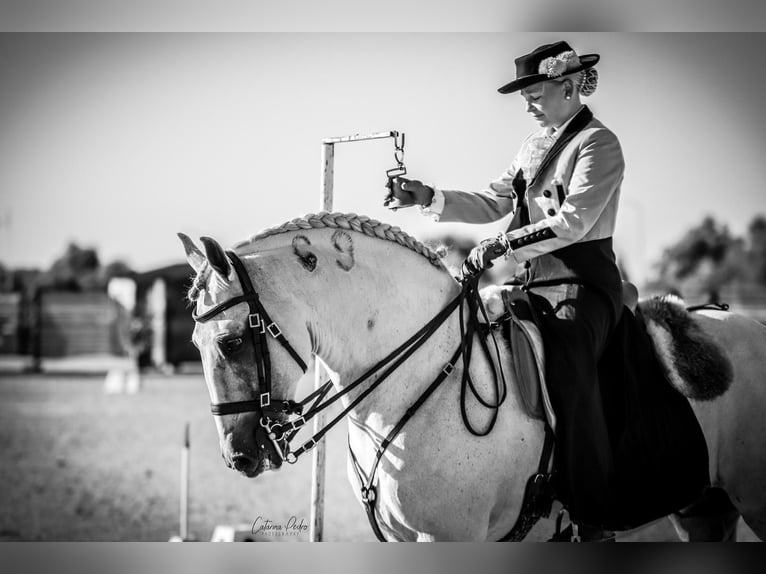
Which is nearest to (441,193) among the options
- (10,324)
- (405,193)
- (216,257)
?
(405,193)

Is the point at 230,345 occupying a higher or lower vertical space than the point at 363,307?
lower

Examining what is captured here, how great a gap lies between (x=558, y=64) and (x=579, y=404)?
58.9 inches

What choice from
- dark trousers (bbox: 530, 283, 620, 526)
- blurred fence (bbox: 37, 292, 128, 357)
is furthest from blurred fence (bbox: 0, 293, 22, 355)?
dark trousers (bbox: 530, 283, 620, 526)

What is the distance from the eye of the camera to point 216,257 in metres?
2.71

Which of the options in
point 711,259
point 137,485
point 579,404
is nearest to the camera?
point 579,404

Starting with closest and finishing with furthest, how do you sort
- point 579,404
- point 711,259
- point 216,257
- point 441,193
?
1. point 216,257
2. point 579,404
3. point 441,193
4. point 711,259

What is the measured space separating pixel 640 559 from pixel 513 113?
2844mm

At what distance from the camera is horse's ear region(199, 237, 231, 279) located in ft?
8.77

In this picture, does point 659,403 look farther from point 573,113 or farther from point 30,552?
point 30,552

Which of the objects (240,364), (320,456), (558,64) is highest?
(558,64)

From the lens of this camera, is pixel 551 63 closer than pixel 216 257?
No

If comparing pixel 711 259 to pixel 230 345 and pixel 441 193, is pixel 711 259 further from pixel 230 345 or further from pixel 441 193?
pixel 230 345
